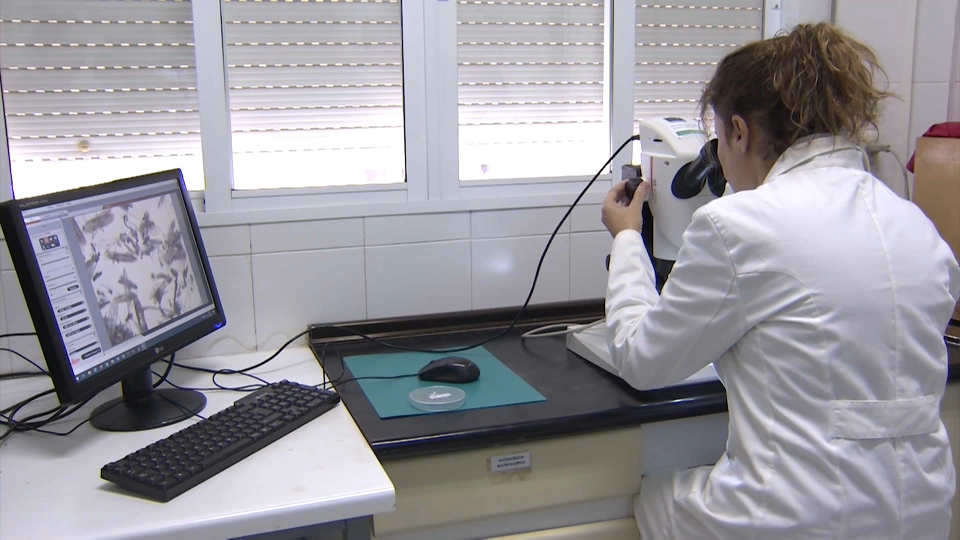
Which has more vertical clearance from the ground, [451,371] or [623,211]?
[623,211]

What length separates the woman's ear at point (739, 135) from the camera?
134 cm

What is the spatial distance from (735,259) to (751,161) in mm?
228

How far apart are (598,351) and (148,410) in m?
0.88

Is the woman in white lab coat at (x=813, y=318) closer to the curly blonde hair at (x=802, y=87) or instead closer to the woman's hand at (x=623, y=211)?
the curly blonde hair at (x=802, y=87)

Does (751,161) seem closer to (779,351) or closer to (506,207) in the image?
(779,351)

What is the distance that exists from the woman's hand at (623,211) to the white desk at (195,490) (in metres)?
0.64

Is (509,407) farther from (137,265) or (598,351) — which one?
(137,265)

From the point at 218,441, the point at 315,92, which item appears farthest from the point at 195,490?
the point at 315,92

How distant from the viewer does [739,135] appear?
1.36m

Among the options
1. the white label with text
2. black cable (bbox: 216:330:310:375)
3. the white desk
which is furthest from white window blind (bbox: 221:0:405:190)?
the white label with text

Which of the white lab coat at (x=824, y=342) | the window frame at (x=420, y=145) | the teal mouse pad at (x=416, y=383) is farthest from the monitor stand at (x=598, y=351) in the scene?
the window frame at (x=420, y=145)

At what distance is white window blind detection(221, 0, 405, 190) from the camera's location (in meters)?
1.88

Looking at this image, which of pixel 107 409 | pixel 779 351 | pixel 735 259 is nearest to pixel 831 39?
pixel 735 259

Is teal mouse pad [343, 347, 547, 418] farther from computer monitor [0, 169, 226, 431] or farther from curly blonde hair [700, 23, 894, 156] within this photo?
curly blonde hair [700, 23, 894, 156]
